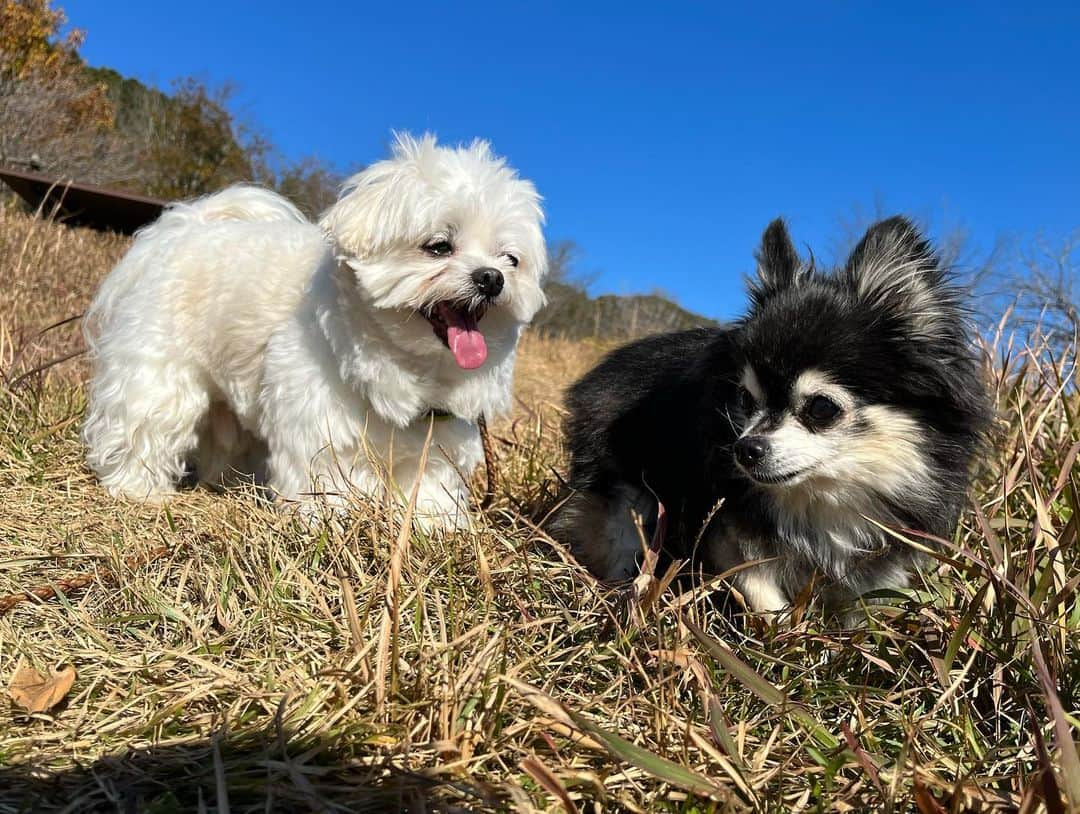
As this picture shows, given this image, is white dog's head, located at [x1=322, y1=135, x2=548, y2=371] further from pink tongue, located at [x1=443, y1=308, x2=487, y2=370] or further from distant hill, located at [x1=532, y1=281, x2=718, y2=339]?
distant hill, located at [x1=532, y1=281, x2=718, y2=339]

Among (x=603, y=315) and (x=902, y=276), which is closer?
(x=902, y=276)

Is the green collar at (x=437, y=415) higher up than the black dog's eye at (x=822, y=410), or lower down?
Result: lower down

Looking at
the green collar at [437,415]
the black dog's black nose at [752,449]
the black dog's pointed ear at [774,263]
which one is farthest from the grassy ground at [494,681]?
the black dog's pointed ear at [774,263]

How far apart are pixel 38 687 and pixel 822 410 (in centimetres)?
213

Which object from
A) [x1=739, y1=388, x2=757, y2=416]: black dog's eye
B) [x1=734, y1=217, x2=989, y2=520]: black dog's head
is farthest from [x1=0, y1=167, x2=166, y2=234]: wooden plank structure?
[x1=734, y1=217, x2=989, y2=520]: black dog's head

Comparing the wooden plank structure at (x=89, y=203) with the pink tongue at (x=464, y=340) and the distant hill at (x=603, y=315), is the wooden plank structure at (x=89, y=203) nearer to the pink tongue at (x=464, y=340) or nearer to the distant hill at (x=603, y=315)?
the pink tongue at (x=464, y=340)

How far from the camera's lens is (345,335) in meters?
2.85

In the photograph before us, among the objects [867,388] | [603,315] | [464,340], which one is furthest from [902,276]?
[603,315]

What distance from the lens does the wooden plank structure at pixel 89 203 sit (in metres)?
7.78

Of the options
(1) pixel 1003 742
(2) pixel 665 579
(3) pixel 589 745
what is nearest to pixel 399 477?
(2) pixel 665 579

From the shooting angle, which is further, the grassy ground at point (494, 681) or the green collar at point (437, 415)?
the green collar at point (437, 415)

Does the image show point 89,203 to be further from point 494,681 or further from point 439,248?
point 494,681

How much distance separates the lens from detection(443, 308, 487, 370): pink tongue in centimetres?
279

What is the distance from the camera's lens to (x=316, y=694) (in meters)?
1.69
